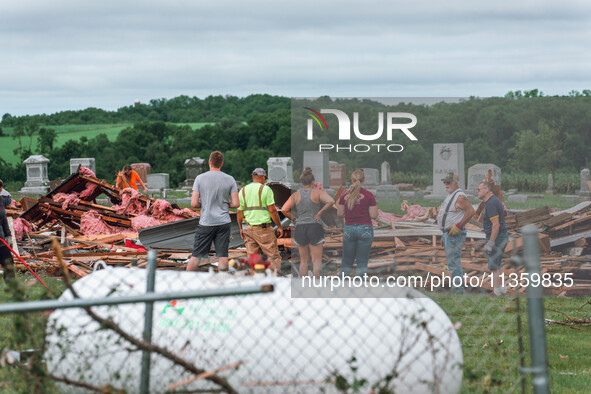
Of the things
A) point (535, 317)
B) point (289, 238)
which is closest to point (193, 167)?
point (289, 238)

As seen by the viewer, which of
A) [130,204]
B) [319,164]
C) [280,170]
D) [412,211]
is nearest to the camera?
[412,211]

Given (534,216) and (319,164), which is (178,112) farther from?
(534,216)

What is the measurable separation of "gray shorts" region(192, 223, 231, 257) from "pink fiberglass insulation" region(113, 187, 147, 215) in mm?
5666

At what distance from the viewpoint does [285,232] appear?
42.1 feet

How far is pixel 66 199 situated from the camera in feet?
50.4

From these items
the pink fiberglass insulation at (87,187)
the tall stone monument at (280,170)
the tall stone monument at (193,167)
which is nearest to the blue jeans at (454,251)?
the pink fiberglass insulation at (87,187)

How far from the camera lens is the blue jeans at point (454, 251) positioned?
9914 millimetres

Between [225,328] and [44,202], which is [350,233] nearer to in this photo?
[225,328]

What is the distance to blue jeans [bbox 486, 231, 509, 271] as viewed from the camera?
9930 mm

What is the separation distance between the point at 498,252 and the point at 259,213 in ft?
11.2

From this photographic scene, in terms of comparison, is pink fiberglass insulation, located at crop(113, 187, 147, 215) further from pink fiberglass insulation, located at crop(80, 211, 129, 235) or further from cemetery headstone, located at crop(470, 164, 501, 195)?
cemetery headstone, located at crop(470, 164, 501, 195)

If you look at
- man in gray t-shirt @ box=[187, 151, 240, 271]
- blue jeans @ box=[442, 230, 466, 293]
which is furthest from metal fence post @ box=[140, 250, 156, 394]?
blue jeans @ box=[442, 230, 466, 293]

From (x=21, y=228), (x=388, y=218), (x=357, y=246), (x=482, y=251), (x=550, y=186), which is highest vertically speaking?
(x=550, y=186)

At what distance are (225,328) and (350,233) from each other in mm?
5100
